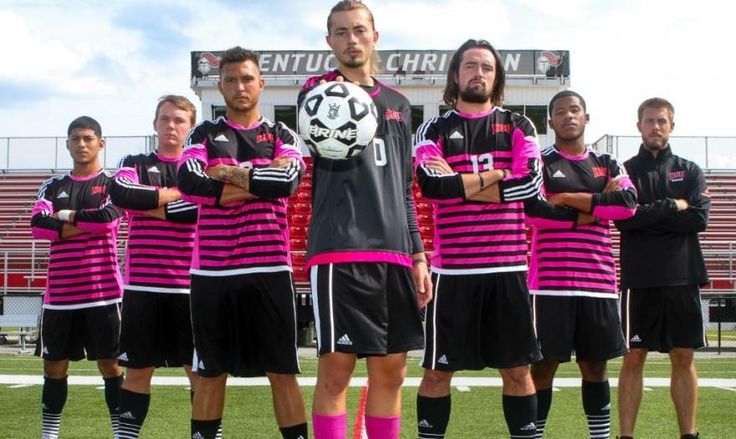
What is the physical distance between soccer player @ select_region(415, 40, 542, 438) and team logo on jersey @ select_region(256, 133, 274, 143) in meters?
0.77

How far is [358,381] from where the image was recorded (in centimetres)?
1046

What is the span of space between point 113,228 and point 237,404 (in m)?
3.00

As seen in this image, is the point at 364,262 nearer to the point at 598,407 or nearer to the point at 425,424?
the point at 425,424

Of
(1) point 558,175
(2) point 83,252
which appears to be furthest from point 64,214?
(1) point 558,175

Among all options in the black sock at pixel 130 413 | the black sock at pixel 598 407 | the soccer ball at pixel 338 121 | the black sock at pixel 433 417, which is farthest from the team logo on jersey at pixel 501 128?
the black sock at pixel 130 413

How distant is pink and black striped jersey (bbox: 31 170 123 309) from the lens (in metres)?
5.70

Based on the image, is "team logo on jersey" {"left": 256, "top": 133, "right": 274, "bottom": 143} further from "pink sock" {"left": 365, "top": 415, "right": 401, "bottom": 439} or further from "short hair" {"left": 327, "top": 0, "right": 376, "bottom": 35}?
"pink sock" {"left": 365, "top": 415, "right": 401, "bottom": 439}

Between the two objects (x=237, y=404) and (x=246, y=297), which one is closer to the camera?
(x=246, y=297)

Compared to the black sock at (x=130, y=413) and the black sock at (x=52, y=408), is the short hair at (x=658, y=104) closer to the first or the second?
the black sock at (x=130, y=413)

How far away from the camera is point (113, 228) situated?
230 inches

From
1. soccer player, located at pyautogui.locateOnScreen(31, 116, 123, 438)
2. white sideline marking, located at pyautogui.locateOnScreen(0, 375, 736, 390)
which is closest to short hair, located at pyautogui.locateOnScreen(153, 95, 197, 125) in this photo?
soccer player, located at pyautogui.locateOnScreen(31, 116, 123, 438)

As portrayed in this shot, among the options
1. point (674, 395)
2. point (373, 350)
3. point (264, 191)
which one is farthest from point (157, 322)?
point (674, 395)

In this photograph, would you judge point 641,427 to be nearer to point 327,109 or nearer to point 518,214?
point 518,214

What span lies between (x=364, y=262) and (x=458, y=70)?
1.39 metres
